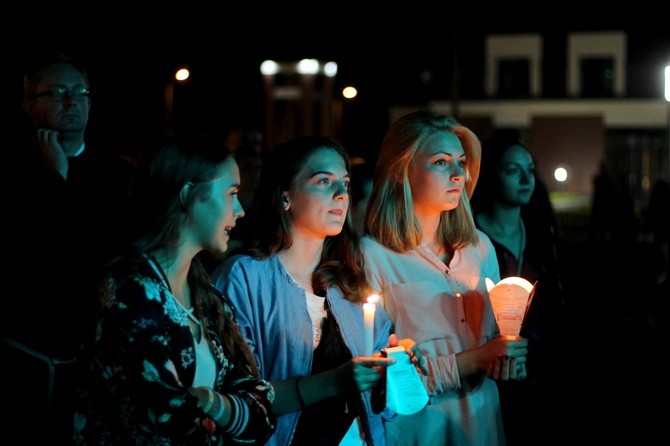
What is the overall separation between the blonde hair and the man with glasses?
1.27 meters

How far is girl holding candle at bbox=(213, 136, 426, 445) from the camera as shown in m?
3.38

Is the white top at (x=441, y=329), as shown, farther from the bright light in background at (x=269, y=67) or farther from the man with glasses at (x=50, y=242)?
the bright light in background at (x=269, y=67)

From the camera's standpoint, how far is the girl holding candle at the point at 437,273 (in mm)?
3838

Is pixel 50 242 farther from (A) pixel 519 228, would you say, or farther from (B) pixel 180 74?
(B) pixel 180 74

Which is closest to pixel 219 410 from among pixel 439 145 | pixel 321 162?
pixel 321 162

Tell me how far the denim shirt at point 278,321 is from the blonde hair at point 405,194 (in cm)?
61

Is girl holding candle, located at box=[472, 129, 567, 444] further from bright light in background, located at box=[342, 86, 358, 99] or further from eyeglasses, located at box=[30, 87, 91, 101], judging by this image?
bright light in background, located at box=[342, 86, 358, 99]

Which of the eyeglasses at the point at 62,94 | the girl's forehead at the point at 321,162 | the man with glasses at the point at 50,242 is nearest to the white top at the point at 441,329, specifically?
the girl's forehead at the point at 321,162

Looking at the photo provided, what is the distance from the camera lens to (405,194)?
402cm

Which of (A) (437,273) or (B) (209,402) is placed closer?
(B) (209,402)

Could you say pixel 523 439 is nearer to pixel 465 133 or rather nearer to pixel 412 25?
pixel 465 133

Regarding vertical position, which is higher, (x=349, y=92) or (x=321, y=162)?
(x=349, y=92)

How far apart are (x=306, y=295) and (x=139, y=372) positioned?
1.26 m

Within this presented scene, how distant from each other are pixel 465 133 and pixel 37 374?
2251 millimetres
